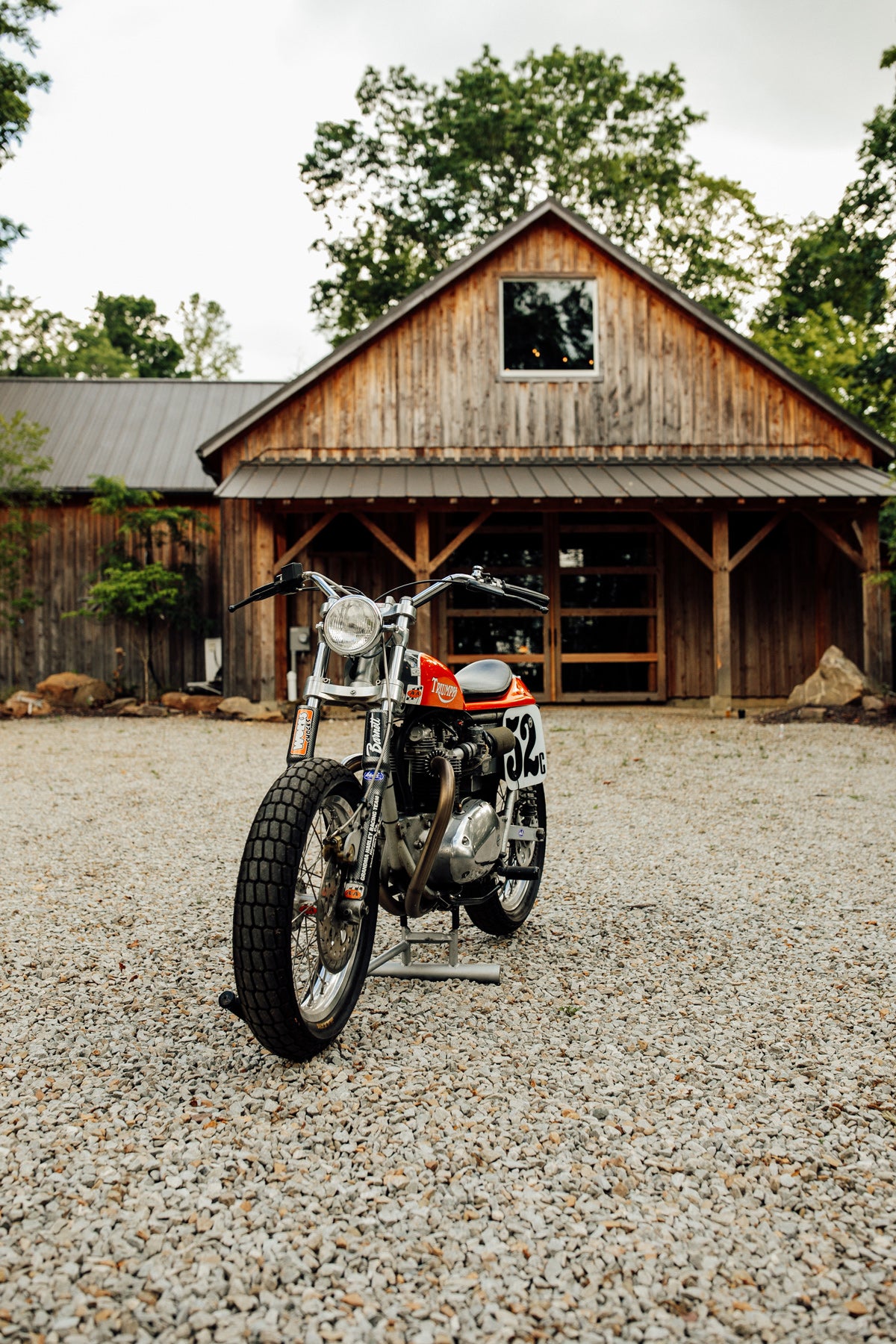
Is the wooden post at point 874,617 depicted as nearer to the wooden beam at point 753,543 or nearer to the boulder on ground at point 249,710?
the wooden beam at point 753,543

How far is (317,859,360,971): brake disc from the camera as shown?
2.71 metres

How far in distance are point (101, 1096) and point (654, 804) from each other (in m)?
4.90

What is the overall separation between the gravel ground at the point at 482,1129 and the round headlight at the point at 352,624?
1.11 meters

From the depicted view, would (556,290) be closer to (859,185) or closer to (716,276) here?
(859,185)

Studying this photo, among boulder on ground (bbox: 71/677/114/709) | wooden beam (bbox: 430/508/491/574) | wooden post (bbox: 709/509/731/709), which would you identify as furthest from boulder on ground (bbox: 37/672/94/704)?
wooden post (bbox: 709/509/731/709)

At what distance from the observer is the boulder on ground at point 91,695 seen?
14.4m

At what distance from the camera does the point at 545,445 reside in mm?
13312

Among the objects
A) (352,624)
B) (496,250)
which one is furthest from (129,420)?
(352,624)

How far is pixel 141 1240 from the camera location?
1.89 meters

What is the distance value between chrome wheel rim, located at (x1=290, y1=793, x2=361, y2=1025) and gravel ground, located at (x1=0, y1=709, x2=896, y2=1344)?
16cm

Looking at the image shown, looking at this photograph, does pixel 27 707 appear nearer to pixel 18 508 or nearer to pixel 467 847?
pixel 18 508

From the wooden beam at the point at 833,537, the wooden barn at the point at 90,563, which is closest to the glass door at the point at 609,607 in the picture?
the wooden beam at the point at 833,537

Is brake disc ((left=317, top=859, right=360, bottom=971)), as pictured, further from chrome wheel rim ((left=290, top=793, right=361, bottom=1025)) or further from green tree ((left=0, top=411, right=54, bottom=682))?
green tree ((left=0, top=411, right=54, bottom=682))

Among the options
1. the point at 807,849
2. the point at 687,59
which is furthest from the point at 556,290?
the point at 687,59
